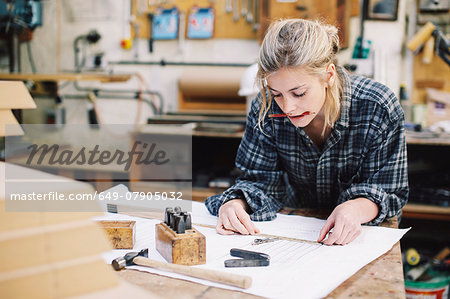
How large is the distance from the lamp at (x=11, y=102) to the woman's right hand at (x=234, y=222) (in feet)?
1.72

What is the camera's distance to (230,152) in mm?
3049

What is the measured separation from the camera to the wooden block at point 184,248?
33.2 inches

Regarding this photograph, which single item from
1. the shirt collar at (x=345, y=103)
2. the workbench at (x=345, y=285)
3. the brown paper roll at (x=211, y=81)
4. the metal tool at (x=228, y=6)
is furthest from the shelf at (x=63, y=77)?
the workbench at (x=345, y=285)

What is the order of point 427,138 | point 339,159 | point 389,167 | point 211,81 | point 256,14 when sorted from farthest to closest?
point 256,14
point 211,81
point 427,138
point 339,159
point 389,167

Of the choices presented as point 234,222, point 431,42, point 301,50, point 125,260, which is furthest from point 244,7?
point 125,260

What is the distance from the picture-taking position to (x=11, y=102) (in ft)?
2.84

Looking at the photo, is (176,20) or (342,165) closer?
(342,165)

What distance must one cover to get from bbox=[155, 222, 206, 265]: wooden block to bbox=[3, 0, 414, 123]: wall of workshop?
2.33 metres

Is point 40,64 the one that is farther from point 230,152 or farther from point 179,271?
point 179,271

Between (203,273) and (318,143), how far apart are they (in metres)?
0.76

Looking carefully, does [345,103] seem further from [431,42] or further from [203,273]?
[431,42]

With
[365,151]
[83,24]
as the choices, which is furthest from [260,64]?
[83,24]

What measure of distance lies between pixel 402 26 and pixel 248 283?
264 centimetres

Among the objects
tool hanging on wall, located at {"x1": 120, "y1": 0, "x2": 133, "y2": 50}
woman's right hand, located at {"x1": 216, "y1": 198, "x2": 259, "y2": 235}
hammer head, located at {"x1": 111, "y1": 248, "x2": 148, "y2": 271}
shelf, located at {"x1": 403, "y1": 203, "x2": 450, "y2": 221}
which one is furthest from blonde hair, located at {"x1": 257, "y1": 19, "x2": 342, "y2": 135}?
tool hanging on wall, located at {"x1": 120, "y1": 0, "x2": 133, "y2": 50}
